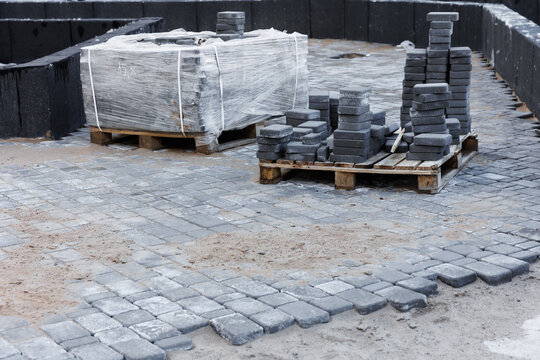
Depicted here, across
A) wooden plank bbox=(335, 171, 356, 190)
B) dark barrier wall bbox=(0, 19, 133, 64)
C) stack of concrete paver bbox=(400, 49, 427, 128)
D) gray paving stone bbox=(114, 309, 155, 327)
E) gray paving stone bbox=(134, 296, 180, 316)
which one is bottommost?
gray paving stone bbox=(114, 309, 155, 327)

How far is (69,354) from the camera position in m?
5.27

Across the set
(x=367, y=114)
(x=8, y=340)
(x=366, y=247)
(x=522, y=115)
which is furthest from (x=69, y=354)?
(x=522, y=115)

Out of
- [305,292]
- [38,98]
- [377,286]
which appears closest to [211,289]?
[305,292]

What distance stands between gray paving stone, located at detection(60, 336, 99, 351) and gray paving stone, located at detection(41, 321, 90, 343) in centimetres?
5

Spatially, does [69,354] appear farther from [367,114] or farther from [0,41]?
[0,41]

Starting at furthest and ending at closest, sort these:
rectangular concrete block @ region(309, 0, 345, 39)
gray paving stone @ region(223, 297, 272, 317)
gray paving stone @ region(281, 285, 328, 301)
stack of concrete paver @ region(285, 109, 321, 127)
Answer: rectangular concrete block @ region(309, 0, 345, 39), stack of concrete paver @ region(285, 109, 321, 127), gray paving stone @ region(281, 285, 328, 301), gray paving stone @ region(223, 297, 272, 317)

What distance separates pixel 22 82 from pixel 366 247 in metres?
6.64

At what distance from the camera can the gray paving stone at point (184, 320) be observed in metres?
5.66

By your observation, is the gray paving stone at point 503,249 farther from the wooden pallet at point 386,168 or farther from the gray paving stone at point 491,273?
the wooden pallet at point 386,168

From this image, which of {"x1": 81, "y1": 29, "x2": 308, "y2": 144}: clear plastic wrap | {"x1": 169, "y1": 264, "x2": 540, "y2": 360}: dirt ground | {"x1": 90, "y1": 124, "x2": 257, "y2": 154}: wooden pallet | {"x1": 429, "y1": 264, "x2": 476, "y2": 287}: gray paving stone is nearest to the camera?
{"x1": 169, "y1": 264, "x2": 540, "y2": 360}: dirt ground

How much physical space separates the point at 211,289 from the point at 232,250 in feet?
3.03

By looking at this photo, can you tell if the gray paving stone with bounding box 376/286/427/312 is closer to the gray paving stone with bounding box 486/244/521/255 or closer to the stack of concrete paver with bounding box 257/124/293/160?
the gray paving stone with bounding box 486/244/521/255

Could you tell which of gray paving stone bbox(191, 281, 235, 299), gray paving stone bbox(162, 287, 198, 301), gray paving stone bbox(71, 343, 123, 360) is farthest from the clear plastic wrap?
gray paving stone bbox(71, 343, 123, 360)

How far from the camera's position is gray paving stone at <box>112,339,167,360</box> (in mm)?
5223
